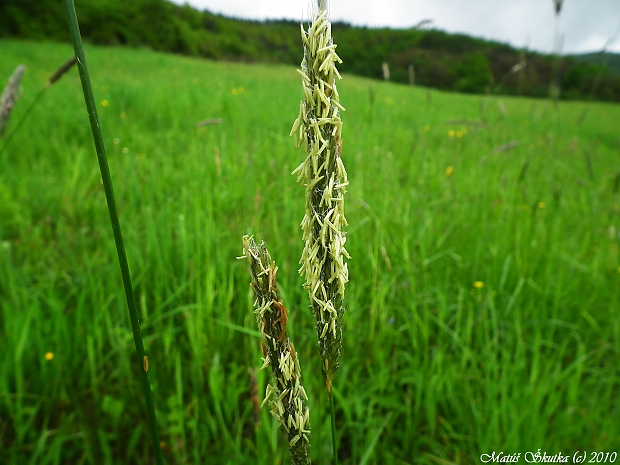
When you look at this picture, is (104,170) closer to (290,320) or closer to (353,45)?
(290,320)

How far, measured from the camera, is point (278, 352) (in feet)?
1.59

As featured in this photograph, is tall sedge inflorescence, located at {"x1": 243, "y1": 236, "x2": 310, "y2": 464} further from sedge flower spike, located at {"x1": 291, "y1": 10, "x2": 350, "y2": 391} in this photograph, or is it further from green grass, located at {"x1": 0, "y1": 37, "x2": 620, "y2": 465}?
green grass, located at {"x1": 0, "y1": 37, "x2": 620, "y2": 465}

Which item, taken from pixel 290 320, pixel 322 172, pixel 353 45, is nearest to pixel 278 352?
pixel 322 172

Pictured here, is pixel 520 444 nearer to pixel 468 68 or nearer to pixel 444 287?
pixel 444 287

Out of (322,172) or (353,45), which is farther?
(353,45)

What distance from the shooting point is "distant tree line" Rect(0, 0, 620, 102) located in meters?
6.27

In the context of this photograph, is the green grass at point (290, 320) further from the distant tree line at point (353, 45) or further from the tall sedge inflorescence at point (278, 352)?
the distant tree line at point (353, 45)

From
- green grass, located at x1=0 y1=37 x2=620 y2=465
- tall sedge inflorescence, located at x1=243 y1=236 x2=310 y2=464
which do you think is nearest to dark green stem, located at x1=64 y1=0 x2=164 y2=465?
tall sedge inflorescence, located at x1=243 y1=236 x2=310 y2=464

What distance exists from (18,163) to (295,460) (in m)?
3.90

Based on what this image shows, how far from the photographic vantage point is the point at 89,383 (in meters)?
1.44

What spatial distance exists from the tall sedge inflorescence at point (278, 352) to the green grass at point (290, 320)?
0.32 meters

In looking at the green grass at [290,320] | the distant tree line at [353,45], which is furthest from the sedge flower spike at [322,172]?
the green grass at [290,320]

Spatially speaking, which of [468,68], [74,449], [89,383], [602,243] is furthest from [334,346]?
[468,68]

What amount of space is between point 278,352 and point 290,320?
1.21m
